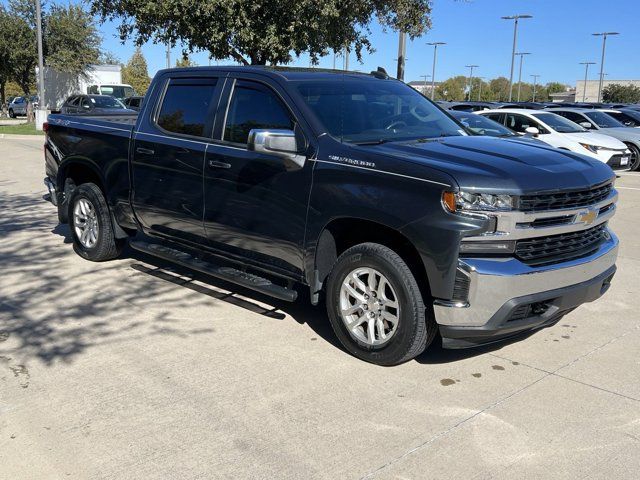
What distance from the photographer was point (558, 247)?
4.32m

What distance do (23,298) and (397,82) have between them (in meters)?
3.81

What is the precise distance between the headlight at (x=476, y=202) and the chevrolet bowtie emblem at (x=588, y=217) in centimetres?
69

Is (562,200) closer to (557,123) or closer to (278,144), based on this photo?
(278,144)

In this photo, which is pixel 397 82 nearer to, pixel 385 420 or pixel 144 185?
pixel 144 185

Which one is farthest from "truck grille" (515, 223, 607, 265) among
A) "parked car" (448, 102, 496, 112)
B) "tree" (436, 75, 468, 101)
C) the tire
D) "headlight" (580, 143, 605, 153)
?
"tree" (436, 75, 468, 101)

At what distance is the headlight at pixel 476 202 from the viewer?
3.95m

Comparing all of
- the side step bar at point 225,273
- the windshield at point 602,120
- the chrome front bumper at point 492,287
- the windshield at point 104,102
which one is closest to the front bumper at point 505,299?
the chrome front bumper at point 492,287

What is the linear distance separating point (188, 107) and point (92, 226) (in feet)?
6.72

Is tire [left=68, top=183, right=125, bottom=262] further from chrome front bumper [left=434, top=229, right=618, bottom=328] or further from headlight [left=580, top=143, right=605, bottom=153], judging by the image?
headlight [left=580, top=143, right=605, bottom=153]

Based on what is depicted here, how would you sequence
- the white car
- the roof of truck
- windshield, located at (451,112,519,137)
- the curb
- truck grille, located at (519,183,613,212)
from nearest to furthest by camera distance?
truck grille, located at (519,183,613,212), the roof of truck, windshield, located at (451,112,519,137), the white car, the curb

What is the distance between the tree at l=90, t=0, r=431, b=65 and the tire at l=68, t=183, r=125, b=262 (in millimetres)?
10302

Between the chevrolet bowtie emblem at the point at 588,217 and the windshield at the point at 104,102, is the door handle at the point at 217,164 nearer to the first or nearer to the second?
the chevrolet bowtie emblem at the point at 588,217

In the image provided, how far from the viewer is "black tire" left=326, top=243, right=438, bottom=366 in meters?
4.23

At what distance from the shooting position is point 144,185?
6.13 m
